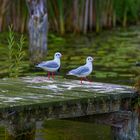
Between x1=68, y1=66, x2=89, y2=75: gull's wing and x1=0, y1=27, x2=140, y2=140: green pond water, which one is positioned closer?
x1=68, y1=66, x2=89, y2=75: gull's wing

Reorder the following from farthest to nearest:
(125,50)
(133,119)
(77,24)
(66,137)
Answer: (77,24)
(125,50)
(66,137)
(133,119)

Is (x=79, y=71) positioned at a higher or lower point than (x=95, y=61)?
higher

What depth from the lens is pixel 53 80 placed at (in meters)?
7.18

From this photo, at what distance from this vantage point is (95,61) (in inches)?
499

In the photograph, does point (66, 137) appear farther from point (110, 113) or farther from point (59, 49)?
point (59, 49)

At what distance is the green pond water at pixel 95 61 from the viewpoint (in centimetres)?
741

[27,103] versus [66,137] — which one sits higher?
[27,103]

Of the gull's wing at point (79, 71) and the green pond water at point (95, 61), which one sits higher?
the gull's wing at point (79, 71)

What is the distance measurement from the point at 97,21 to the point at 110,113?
11.6 metres

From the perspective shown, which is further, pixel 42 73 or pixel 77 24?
pixel 77 24

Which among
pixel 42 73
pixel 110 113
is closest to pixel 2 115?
pixel 110 113

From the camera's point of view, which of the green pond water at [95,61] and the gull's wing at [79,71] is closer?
the gull's wing at [79,71]

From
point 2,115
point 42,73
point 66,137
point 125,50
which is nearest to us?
point 2,115

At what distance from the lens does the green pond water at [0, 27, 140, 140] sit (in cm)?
741
